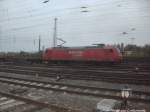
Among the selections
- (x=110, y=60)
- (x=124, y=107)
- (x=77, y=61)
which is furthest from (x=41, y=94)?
(x=77, y=61)

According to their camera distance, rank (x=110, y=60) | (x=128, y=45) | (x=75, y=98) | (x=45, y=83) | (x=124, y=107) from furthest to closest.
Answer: (x=128, y=45), (x=110, y=60), (x=45, y=83), (x=75, y=98), (x=124, y=107)

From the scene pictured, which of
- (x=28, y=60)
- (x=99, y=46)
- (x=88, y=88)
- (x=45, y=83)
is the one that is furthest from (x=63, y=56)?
(x=88, y=88)

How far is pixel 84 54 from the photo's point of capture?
96.9 feet

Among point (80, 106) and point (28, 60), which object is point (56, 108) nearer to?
point (80, 106)

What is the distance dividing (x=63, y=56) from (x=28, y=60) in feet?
30.1

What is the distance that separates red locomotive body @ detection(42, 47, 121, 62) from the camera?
27.8 m

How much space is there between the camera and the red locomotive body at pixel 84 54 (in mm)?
27750

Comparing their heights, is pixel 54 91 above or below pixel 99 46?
below

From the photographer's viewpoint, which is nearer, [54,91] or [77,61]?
[54,91]

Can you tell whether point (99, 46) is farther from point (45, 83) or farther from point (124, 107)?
point (124, 107)

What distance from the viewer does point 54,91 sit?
12703mm

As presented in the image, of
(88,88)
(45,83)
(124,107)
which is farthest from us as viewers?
(45,83)

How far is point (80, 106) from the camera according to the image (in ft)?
31.2

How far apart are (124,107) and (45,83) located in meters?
7.23
